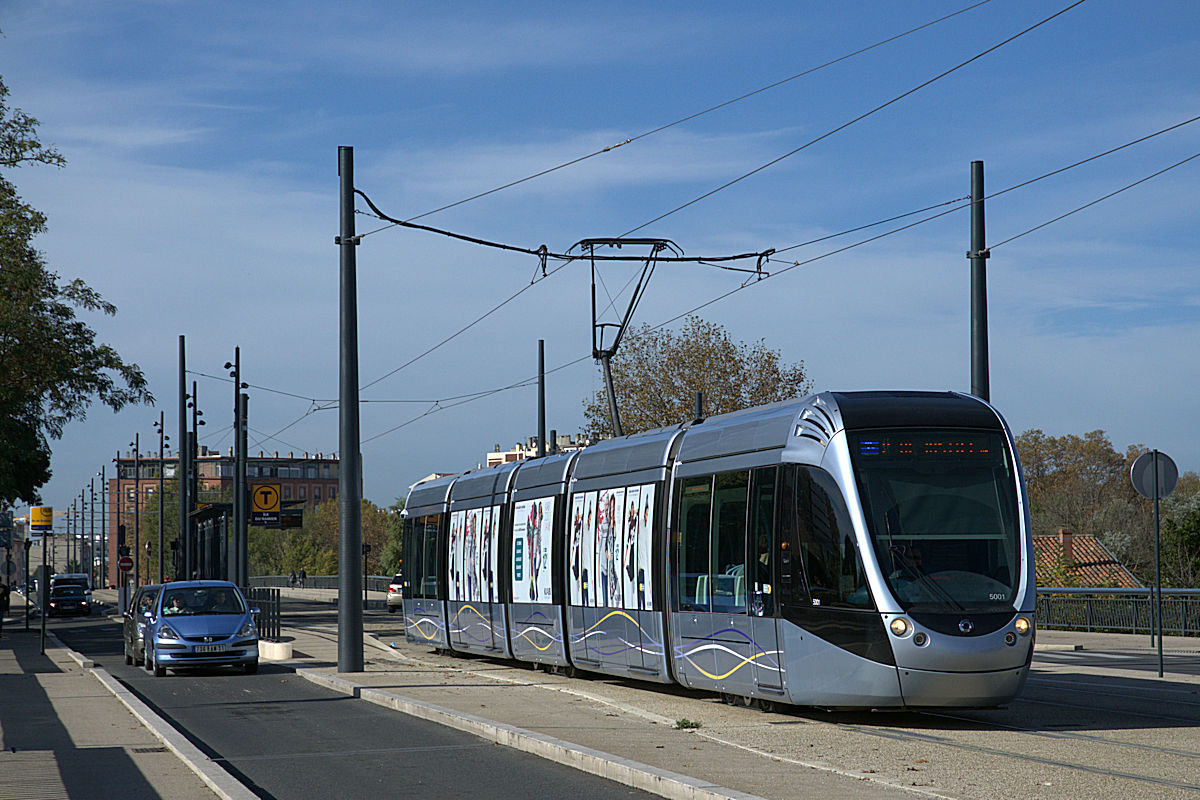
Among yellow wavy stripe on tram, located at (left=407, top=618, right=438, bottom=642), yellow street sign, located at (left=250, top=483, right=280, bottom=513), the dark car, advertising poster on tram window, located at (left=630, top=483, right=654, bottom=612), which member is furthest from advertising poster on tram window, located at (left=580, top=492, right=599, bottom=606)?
the dark car

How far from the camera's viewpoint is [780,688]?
13.7 metres

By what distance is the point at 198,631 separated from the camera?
949 inches

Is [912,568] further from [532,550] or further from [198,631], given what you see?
[198,631]

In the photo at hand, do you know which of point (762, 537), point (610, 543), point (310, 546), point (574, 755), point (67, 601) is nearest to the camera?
point (574, 755)

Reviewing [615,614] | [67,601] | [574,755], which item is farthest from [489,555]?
[67,601]

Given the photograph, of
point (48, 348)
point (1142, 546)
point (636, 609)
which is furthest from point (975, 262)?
point (1142, 546)

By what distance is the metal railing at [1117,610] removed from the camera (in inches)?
1125

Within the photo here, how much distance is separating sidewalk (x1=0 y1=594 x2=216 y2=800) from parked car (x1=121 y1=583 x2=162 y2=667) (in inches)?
112

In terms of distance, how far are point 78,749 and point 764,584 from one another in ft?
21.7

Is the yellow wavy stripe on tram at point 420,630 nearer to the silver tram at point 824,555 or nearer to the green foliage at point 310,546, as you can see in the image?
the silver tram at point 824,555

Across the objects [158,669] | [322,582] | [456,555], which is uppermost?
[456,555]

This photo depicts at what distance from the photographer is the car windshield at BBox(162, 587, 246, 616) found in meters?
25.0

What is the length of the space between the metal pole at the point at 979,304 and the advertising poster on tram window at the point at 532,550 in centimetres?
667

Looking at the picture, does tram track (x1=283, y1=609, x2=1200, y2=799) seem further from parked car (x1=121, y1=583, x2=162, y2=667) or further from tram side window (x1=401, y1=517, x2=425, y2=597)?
parked car (x1=121, y1=583, x2=162, y2=667)
